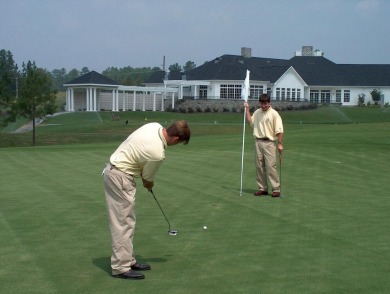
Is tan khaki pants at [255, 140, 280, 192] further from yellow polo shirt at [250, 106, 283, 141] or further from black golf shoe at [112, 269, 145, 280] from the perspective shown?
black golf shoe at [112, 269, 145, 280]

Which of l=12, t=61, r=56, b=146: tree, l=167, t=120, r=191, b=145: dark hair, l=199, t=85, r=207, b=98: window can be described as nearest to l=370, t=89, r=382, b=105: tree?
l=199, t=85, r=207, b=98: window

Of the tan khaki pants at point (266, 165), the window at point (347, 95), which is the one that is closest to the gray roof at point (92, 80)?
the window at point (347, 95)

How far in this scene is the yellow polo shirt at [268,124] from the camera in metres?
13.3

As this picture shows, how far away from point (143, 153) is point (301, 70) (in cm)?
8826

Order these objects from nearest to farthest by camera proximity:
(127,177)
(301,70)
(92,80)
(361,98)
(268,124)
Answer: (127,177) < (268,124) < (92,80) < (361,98) < (301,70)

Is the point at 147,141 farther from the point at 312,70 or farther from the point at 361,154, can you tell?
the point at 312,70

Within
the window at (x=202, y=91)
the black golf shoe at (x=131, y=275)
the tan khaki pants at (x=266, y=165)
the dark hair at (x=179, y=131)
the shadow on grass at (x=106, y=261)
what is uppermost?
the window at (x=202, y=91)

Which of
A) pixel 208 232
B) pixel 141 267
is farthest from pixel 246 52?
pixel 141 267

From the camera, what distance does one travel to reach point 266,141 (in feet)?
44.2

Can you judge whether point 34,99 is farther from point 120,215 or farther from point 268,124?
point 120,215

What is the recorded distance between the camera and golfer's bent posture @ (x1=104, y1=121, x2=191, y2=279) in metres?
7.22

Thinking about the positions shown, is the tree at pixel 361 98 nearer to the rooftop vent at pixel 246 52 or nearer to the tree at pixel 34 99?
the rooftop vent at pixel 246 52

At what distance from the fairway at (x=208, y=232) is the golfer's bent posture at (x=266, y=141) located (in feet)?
1.35

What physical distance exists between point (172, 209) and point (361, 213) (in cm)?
337
